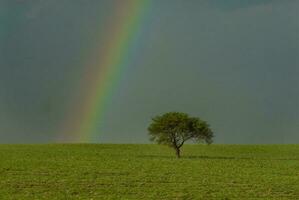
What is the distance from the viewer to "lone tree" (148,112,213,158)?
8094 centimetres

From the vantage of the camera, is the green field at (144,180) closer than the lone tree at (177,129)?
Yes

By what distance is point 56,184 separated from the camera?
44125mm

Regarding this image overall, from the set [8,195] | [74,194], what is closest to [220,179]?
[74,194]

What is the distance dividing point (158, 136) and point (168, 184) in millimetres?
36436

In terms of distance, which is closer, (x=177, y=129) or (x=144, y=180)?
(x=144, y=180)

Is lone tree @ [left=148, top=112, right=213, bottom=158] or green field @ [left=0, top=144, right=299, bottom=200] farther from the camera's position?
lone tree @ [left=148, top=112, right=213, bottom=158]

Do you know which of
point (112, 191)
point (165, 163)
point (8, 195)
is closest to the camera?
point (8, 195)

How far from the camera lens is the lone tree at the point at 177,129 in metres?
80.9

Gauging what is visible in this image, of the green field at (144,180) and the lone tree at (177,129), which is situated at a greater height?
the lone tree at (177,129)

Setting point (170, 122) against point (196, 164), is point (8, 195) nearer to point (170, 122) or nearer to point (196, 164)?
point (196, 164)

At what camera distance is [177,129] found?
265ft

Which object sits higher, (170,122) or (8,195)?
(170,122)

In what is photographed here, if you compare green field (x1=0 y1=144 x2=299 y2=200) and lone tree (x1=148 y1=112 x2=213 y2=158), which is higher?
lone tree (x1=148 y1=112 x2=213 y2=158)

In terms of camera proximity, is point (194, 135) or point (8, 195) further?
point (194, 135)
